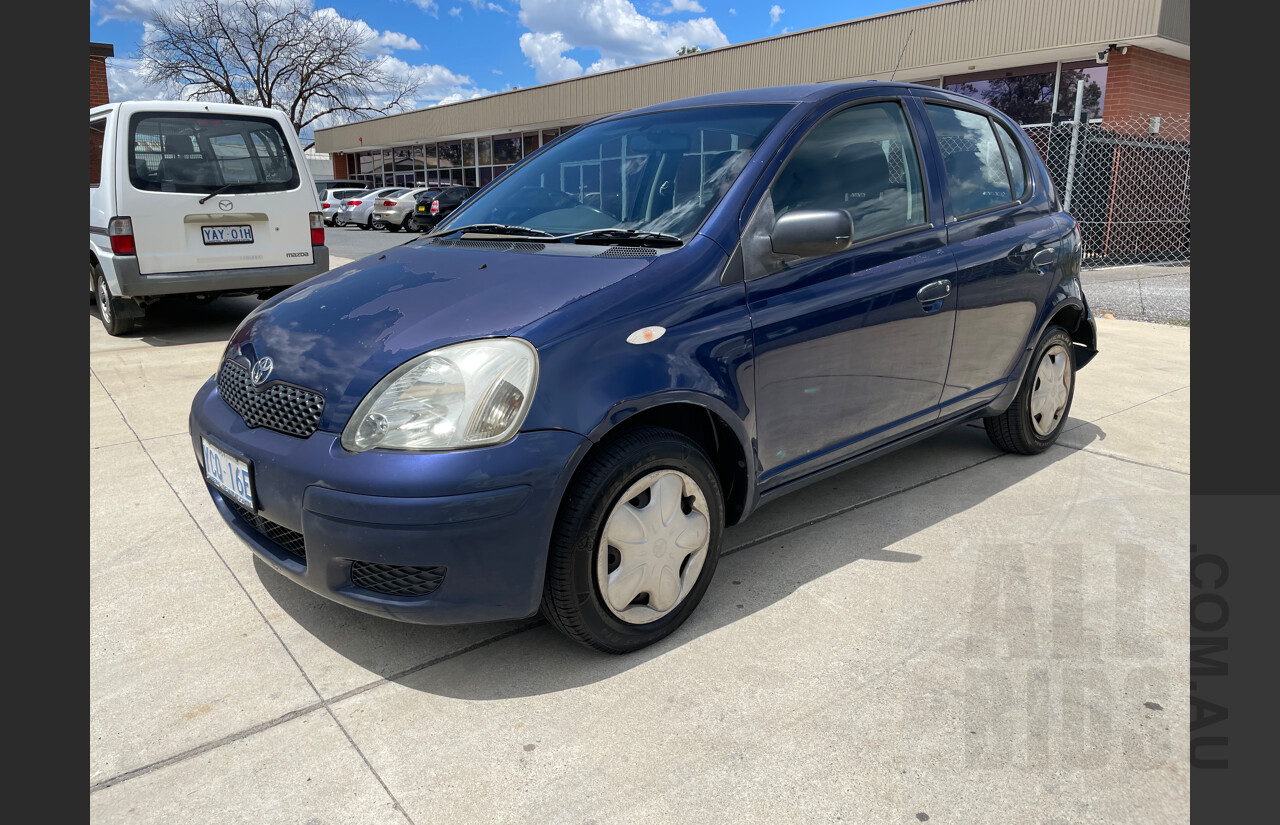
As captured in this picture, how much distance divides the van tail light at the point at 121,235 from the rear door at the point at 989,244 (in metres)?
6.01

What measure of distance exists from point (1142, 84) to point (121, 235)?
51.3 ft

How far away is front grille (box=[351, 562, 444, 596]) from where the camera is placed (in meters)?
2.27

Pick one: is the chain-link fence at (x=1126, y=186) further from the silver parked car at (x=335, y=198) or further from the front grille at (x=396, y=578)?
the silver parked car at (x=335, y=198)

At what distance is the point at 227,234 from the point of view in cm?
713

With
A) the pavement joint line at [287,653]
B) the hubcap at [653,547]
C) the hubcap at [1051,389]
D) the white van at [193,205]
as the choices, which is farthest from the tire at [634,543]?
the white van at [193,205]

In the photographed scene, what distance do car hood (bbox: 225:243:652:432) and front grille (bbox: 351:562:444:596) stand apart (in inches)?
15.2

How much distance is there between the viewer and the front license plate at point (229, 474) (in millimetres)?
2492

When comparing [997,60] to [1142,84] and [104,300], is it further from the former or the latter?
[104,300]

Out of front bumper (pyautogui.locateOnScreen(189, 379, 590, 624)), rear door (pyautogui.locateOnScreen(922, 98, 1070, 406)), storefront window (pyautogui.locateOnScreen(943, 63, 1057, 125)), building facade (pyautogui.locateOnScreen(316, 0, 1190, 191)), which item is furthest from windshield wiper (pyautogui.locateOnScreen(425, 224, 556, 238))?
storefront window (pyautogui.locateOnScreen(943, 63, 1057, 125))

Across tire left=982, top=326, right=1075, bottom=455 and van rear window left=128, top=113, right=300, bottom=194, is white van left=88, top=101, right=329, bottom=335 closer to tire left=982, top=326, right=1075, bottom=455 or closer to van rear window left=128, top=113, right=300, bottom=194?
van rear window left=128, top=113, right=300, bottom=194

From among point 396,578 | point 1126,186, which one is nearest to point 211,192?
point 396,578
